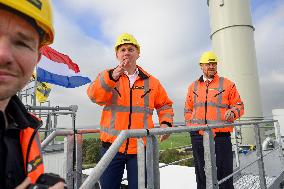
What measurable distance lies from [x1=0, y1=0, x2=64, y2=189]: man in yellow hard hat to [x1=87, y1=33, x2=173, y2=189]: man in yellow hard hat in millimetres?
1611

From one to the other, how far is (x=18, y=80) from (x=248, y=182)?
5.53 meters

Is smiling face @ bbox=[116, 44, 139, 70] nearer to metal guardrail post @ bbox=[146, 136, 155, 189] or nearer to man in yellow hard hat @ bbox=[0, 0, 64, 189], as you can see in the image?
metal guardrail post @ bbox=[146, 136, 155, 189]

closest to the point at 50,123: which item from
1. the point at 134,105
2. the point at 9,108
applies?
the point at 134,105

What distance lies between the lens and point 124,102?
2.87m

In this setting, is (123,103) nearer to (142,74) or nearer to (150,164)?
(142,74)

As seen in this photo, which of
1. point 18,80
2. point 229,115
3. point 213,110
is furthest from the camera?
point 213,110

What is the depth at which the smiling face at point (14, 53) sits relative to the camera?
0.89 meters

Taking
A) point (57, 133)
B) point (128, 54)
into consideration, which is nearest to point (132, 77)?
point (128, 54)

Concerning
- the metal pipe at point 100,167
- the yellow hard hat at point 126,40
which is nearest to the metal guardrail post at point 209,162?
the yellow hard hat at point 126,40

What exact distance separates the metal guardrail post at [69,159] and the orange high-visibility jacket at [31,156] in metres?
1.70

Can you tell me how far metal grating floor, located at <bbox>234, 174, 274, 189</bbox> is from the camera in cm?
524

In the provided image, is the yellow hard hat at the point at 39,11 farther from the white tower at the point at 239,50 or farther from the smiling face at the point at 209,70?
the white tower at the point at 239,50

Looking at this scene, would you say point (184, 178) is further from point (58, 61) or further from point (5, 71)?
point (58, 61)

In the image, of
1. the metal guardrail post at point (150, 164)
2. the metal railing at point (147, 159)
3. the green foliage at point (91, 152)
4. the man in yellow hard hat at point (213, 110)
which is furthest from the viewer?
the green foliage at point (91, 152)
